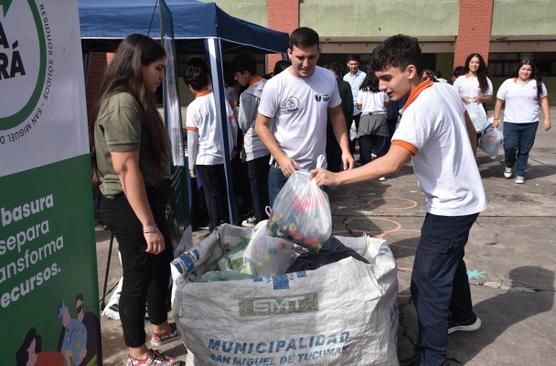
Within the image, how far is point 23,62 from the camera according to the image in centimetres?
116

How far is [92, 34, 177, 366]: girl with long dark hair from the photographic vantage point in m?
2.33

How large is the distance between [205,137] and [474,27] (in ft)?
60.0

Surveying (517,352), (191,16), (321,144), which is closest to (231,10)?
(191,16)

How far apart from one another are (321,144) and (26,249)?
2618 millimetres

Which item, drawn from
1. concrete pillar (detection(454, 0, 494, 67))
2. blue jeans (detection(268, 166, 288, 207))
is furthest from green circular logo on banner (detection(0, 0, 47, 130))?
concrete pillar (detection(454, 0, 494, 67))

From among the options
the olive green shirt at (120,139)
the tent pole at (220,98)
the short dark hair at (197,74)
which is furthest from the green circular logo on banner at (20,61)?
the short dark hair at (197,74)

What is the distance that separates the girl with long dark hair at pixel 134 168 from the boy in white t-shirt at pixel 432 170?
2.79ft

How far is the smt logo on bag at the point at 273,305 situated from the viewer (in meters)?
2.42

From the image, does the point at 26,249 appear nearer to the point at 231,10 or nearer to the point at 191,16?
the point at 191,16

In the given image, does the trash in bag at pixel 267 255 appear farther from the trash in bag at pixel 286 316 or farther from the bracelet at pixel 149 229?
the bracelet at pixel 149 229

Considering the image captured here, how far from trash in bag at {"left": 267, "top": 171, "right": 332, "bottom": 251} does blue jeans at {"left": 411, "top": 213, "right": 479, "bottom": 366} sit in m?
0.53

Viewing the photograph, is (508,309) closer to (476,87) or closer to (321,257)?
(321,257)

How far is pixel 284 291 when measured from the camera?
242 cm

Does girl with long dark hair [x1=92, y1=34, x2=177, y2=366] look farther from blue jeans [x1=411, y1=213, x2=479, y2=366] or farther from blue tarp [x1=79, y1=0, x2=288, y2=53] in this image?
blue tarp [x1=79, y1=0, x2=288, y2=53]
